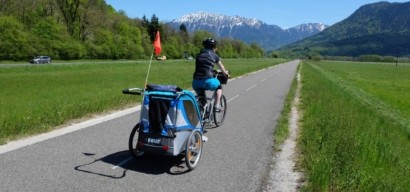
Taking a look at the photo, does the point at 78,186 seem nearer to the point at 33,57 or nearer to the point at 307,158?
the point at 307,158

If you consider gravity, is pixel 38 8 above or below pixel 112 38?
above

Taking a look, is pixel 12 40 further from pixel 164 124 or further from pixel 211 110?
pixel 164 124

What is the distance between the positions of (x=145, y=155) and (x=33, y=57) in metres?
54.8

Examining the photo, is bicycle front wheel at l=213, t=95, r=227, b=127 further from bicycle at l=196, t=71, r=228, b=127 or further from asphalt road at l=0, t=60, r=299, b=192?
asphalt road at l=0, t=60, r=299, b=192

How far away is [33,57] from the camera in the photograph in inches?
2200

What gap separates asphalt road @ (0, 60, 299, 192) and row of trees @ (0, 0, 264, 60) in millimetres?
50471

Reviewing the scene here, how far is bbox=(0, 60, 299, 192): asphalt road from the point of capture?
17.4ft

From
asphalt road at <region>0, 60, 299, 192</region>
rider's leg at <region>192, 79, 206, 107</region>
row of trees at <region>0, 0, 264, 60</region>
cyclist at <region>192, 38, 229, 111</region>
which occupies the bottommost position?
asphalt road at <region>0, 60, 299, 192</region>

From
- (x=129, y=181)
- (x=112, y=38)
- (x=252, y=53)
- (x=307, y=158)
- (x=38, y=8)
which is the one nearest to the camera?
(x=129, y=181)

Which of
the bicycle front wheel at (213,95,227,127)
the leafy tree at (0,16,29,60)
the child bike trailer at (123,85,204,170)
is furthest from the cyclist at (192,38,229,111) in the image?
the leafy tree at (0,16,29,60)

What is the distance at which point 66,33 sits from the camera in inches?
2530

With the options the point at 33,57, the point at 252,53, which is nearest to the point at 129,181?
the point at 33,57

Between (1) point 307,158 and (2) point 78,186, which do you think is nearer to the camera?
(2) point 78,186

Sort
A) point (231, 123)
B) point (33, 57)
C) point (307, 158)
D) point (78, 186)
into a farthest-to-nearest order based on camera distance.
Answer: point (33, 57), point (231, 123), point (307, 158), point (78, 186)
